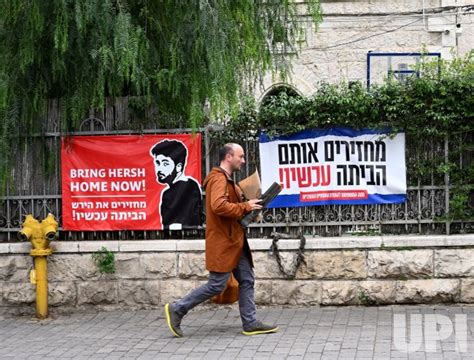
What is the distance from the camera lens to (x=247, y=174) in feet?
31.7

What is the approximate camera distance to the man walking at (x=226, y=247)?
773 cm

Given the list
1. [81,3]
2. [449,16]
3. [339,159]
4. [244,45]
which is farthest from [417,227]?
[449,16]

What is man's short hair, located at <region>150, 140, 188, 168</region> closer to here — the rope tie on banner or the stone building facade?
the rope tie on banner

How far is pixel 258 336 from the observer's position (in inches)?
315

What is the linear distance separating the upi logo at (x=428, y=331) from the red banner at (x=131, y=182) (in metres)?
2.73

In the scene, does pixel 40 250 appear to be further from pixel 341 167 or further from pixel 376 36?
pixel 376 36

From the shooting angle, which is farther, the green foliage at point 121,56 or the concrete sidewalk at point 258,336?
the green foliage at point 121,56

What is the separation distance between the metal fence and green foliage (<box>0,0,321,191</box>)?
0.79 ft

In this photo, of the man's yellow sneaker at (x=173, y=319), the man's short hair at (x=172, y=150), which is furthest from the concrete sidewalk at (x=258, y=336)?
the man's short hair at (x=172, y=150)

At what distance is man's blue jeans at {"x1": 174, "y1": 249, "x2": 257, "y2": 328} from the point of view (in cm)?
786

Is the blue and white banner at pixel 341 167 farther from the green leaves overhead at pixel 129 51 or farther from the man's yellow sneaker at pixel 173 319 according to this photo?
the man's yellow sneaker at pixel 173 319

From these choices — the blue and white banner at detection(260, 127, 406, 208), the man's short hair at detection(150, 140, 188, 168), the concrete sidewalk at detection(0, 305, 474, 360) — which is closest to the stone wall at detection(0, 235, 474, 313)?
the concrete sidewalk at detection(0, 305, 474, 360)

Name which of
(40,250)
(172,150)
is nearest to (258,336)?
(172,150)

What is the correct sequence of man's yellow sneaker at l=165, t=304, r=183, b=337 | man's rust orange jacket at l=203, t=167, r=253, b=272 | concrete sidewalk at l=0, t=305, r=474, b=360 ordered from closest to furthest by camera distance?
concrete sidewalk at l=0, t=305, r=474, b=360 → man's rust orange jacket at l=203, t=167, r=253, b=272 → man's yellow sneaker at l=165, t=304, r=183, b=337
